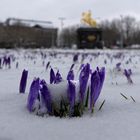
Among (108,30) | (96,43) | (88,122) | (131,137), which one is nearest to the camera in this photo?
(131,137)

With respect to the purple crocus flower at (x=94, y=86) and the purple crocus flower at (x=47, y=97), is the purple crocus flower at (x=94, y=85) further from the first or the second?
the purple crocus flower at (x=47, y=97)

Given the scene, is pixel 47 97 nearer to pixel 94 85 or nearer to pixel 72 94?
pixel 72 94

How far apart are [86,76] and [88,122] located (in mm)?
281

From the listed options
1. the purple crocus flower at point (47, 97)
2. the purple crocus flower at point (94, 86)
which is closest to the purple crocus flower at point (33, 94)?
the purple crocus flower at point (47, 97)

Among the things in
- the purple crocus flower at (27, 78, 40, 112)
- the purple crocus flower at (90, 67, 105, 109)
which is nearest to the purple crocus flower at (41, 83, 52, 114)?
the purple crocus flower at (27, 78, 40, 112)

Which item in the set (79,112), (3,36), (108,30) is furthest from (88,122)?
(108,30)

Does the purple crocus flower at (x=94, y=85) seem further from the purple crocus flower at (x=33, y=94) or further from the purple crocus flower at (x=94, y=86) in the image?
the purple crocus flower at (x=33, y=94)

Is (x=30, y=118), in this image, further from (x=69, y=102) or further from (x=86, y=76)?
(x=86, y=76)

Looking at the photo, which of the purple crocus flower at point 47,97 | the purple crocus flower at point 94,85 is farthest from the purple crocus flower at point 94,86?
the purple crocus flower at point 47,97

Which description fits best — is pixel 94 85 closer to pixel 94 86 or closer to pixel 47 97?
pixel 94 86

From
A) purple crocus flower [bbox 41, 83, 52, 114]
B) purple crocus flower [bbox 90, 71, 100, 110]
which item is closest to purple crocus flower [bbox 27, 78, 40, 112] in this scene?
purple crocus flower [bbox 41, 83, 52, 114]

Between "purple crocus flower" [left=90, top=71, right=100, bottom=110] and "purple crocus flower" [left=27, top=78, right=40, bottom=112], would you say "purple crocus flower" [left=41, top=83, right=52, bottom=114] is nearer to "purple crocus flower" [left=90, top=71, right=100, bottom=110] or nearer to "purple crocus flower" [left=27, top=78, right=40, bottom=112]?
"purple crocus flower" [left=27, top=78, right=40, bottom=112]

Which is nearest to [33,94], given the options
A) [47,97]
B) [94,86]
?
[47,97]

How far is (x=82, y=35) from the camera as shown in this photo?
31562 mm
